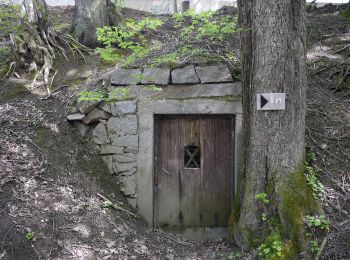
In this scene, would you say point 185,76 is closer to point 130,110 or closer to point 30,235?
point 130,110

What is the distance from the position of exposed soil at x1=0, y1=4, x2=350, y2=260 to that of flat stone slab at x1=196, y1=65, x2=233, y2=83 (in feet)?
5.12

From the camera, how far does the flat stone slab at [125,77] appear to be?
5727 millimetres

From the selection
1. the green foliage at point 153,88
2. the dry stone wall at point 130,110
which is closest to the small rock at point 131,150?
the dry stone wall at point 130,110

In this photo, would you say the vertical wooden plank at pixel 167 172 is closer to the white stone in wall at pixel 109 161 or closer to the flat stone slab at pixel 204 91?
the flat stone slab at pixel 204 91

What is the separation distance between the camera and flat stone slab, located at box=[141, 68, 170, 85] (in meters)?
5.67

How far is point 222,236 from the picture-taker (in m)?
5.65

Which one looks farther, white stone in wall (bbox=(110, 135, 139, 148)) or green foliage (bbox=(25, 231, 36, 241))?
white stone in wall (bbox=(110, 135, 139, 148))

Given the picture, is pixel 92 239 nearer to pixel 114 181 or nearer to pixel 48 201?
pixel 48 201

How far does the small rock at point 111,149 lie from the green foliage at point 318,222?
2.95 m

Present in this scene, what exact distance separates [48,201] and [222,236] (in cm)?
277

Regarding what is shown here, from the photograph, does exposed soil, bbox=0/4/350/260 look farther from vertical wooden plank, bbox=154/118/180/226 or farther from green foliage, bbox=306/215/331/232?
vertical wooden plank, bbox=154/118/180/226

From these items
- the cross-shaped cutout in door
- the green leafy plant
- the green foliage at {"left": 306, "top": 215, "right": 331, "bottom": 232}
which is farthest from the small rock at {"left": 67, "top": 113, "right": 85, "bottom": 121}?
the green leafy plant

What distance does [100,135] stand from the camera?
5680 mm

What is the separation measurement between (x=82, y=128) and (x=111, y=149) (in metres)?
0.63
